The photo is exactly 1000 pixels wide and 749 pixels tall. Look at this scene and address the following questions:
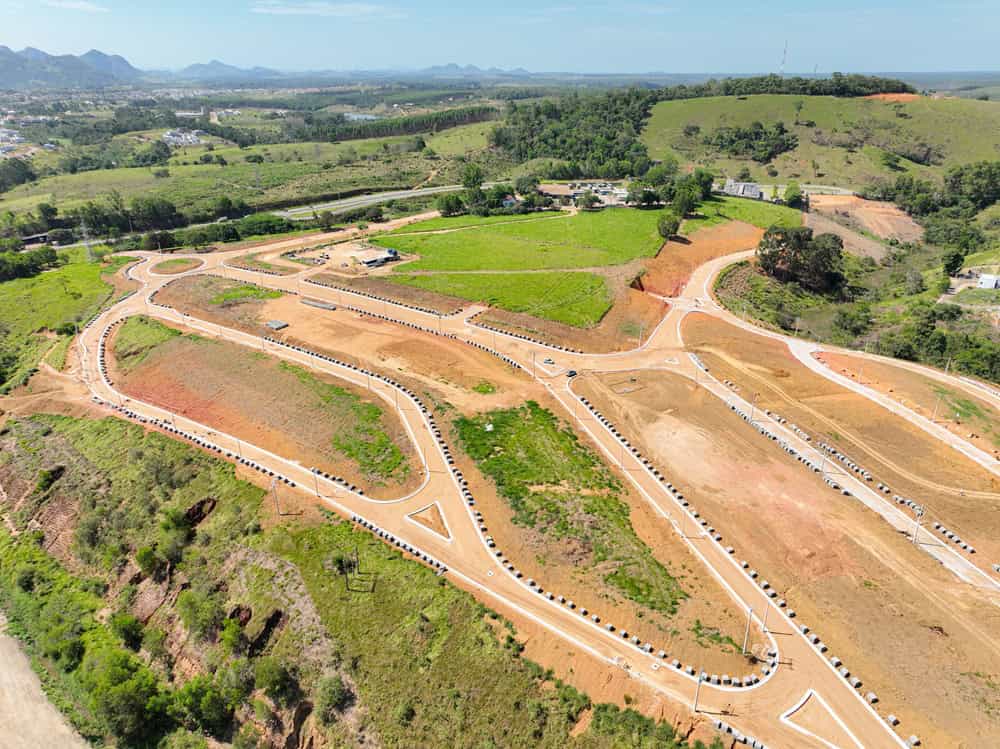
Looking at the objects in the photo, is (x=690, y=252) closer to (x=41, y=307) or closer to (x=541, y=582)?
(x=541, y=582)

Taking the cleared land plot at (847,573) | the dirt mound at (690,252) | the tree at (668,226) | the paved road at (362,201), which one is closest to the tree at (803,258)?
the dirt mound at (690,252)

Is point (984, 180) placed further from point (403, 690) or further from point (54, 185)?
point (54, 185)

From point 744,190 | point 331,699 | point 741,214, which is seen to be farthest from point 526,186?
point 331,699

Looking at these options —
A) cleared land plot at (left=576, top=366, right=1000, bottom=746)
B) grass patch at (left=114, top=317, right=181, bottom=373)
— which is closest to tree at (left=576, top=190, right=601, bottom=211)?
cleared land plot at (left=576, top=366, right=1000, bottom=746)

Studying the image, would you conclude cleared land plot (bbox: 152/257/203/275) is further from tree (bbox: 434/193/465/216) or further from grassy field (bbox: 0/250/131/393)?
tree (bbox: 434/193/465/216)

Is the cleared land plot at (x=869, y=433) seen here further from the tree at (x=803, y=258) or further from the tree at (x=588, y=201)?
the tree at (x=588, y=201)

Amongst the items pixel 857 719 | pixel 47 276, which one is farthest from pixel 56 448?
pixel 857 719
